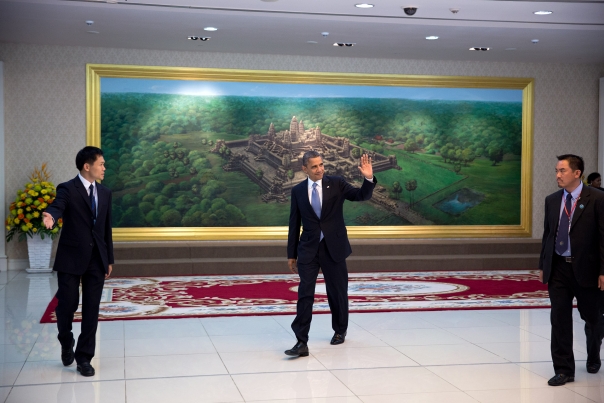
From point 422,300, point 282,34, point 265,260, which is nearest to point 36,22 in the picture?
point 282,34

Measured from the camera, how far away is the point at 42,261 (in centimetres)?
1170

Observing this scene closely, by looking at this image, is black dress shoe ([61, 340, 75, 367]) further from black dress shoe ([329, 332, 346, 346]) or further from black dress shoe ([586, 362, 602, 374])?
black dress shoe ([586, 362, 602, 374])

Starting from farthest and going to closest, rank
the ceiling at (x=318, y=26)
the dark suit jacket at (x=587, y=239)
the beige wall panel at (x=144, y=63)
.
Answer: the beige wall panel at (x=144, y=63), the ceiling at (x=318, y=26), the dark suit jacket at (x=587, y=239)

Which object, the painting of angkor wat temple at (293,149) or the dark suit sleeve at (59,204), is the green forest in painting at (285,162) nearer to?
the painting of angkor wat temple at (293,149)

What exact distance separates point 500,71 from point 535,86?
790 millimetres

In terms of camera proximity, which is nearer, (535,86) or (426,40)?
(426,40)

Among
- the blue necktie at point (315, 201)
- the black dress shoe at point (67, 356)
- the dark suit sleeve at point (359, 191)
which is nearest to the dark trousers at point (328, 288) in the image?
the blue necktie at point (315, 201)

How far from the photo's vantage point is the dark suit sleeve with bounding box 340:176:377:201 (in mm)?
6004

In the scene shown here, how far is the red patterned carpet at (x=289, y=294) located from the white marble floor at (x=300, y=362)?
56cm

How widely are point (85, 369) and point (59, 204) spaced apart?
1.26m

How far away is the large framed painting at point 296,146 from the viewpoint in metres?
12.6

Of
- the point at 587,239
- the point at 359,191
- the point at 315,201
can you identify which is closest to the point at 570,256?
the point at 587,239

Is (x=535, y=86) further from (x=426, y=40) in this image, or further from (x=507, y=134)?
(x=426, y=40)

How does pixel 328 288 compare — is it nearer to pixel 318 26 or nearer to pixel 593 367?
pixel 593 367
